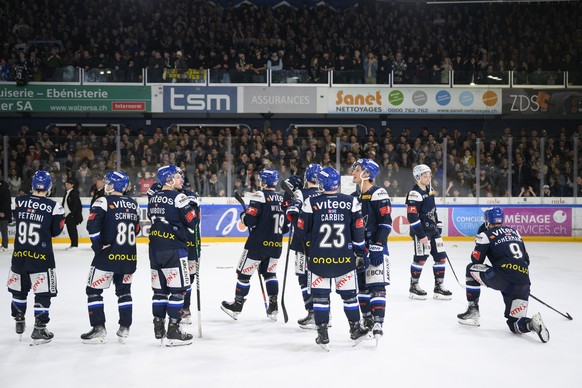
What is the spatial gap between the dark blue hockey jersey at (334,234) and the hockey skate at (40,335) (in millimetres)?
2645

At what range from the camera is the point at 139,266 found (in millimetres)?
12312

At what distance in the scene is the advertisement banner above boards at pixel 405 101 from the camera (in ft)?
68.0

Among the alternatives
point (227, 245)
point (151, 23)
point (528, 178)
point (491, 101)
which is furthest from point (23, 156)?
point (491, 101)

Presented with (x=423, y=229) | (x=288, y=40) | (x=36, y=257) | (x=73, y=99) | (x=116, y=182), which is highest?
(x=288, y=40)

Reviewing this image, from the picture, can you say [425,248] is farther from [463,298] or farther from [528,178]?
[528,178]

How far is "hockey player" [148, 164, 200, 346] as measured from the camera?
6574 millimetres

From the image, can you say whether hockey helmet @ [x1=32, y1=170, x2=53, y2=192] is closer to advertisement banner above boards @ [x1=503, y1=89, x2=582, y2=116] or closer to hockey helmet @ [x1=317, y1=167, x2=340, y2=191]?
hockey helmet @ [x1=317, y1=167, x2=340, y2=191]

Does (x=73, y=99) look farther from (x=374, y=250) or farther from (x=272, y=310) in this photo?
(x=374, y=250)

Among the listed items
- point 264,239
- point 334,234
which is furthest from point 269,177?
point 334,234

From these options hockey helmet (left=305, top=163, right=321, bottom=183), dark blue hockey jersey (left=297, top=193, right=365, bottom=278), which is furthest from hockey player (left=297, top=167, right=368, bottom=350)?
hockey helmet (left=305, top=163, right=321, bottom=183)

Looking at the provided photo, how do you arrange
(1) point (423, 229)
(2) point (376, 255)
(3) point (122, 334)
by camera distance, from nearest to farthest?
(3) point (122, 334) → (2) point (376, 255) → (1) point (423, 229)

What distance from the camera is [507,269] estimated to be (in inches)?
277

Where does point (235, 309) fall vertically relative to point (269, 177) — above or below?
below

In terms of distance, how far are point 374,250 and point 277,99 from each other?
14060mm
